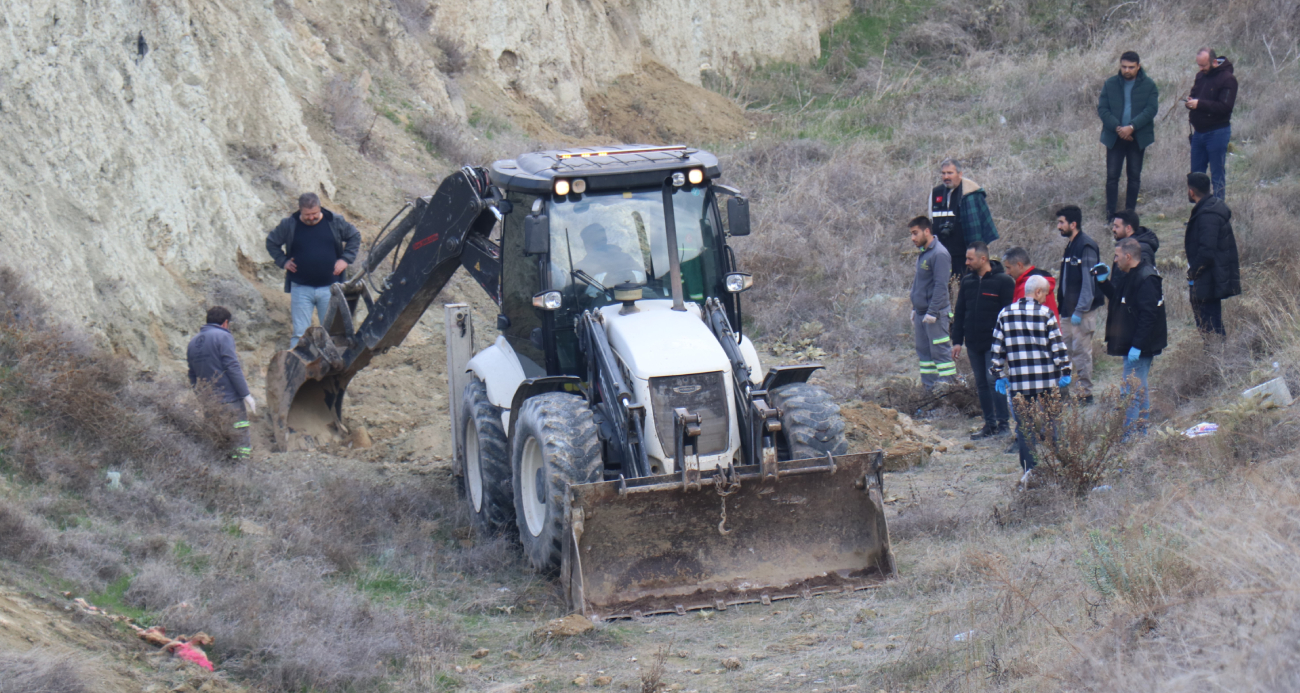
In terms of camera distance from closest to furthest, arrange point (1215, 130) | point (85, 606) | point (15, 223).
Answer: point (85, 606), point (15, 223), point (1215, 130)

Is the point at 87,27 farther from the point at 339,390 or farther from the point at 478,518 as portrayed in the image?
the point at 478,518

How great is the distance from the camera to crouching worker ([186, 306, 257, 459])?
898 cm

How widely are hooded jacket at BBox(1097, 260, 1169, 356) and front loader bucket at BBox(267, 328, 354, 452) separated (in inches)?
253

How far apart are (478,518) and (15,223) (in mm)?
5211

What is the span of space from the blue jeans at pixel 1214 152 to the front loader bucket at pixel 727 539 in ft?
29.4

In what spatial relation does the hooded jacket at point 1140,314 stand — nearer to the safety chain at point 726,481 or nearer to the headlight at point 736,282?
the headlight at point 736,282

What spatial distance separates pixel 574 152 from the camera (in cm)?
746

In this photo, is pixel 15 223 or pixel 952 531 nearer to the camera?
pixel 952 531

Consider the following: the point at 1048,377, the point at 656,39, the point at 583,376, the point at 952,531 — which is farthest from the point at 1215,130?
the point at 656,39

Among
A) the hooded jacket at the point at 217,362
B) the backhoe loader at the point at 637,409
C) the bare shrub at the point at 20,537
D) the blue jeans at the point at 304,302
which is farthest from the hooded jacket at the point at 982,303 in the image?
the bare shrub at the point at 20,537

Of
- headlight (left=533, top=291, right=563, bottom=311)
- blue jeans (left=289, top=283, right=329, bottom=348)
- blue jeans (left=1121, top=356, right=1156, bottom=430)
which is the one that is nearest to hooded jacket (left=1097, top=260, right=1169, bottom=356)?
blue jeans (left=1121, top=356, right=1156, bottom=430)

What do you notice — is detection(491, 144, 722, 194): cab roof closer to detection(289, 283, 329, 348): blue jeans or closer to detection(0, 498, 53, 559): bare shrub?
detection(0, 498, 53, 559): bare shrub

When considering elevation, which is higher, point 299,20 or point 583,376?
point 299,20

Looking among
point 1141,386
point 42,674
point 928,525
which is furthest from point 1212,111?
point 42,674
